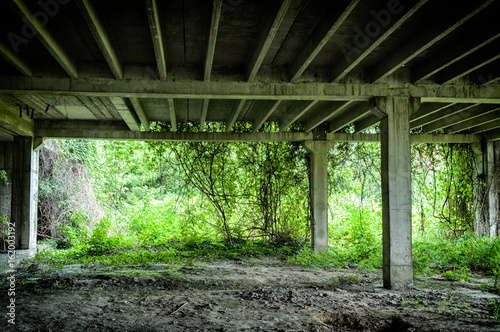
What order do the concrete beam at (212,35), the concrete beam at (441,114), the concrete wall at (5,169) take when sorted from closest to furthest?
1. the concrete beam at (212,35)
2. the concrete beam at (441,114)
3. the concrete wall at (5,169)

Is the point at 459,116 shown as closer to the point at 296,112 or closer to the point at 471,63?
the point at 471,63

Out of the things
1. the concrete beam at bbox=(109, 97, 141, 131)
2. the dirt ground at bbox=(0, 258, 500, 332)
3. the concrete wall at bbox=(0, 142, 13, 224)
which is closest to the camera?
the dirt ground at bbox=(0, 258, 500, 332)

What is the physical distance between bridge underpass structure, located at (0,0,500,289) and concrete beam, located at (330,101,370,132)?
56 millimetres

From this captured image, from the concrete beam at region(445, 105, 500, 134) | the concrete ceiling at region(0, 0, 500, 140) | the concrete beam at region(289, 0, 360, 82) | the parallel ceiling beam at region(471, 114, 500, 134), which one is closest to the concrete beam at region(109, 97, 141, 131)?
the concrete ceiling at region(0, 0, 500, 140)

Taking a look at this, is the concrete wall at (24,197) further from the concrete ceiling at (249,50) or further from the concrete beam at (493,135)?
the concrete beam at (493,135)

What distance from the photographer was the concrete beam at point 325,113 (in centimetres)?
774

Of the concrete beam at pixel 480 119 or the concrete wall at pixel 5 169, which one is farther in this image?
the concrete wall at pixel 5 169

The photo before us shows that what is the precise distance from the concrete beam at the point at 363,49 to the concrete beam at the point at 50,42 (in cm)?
414

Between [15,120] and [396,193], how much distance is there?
28.5 feet

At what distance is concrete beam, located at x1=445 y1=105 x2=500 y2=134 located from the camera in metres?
8.26

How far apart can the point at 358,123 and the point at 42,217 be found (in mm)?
11848

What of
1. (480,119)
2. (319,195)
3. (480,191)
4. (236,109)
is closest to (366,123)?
(319,195)

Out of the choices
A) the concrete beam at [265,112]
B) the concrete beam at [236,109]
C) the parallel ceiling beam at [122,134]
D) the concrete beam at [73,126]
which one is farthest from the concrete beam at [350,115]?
the concrete beam at [73,126]

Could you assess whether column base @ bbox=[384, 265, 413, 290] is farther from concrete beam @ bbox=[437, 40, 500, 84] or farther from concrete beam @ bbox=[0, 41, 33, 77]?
concrete beam @ bbox=[0, 41, 33, 77]
